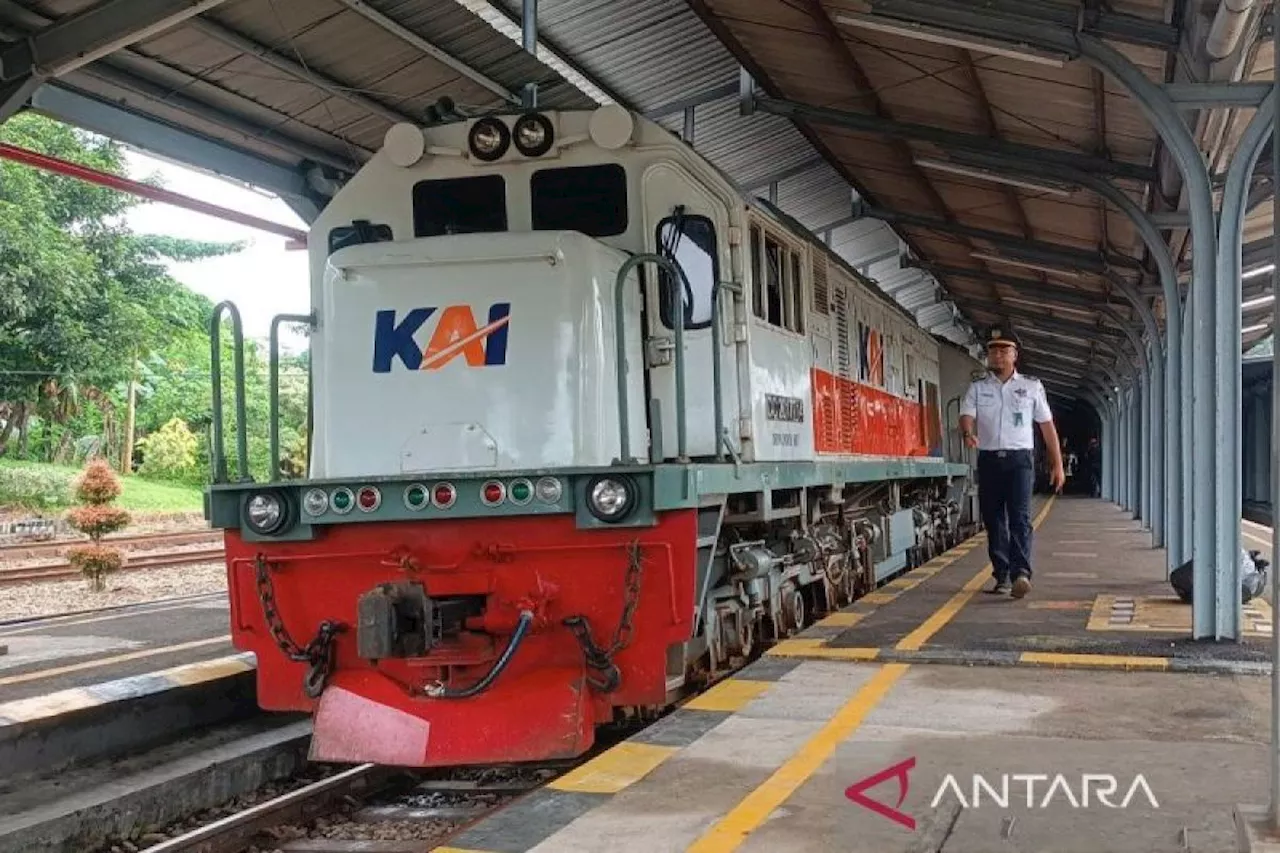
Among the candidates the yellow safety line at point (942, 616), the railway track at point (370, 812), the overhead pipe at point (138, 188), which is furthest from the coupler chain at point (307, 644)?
the overhead pipe at point (138, 188)

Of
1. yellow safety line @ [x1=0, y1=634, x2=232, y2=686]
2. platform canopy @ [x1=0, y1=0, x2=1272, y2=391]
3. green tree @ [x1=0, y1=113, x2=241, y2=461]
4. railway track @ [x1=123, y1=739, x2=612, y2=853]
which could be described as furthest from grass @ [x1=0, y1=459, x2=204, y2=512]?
railway track @ [x1=123, y1=739, x2=612, y2=853]

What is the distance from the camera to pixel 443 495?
5.40m

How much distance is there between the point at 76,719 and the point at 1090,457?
143ft

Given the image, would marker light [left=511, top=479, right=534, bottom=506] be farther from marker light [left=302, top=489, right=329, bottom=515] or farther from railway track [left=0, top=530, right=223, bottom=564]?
railway track [left=0, top=530, right=223, bottom=564]

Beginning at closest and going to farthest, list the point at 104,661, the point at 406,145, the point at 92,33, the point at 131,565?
the point at 406,145 < the point at 92,33 < the point at 104,661 < the point at 131,565

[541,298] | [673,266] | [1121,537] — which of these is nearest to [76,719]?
[541,298]

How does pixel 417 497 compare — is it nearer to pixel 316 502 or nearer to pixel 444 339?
pixel 316 502

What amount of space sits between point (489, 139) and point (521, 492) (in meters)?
2.04

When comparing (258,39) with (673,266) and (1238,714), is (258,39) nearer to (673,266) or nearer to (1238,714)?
(673,266)

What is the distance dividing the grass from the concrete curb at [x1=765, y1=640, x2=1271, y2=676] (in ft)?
69.9

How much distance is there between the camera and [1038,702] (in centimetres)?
521

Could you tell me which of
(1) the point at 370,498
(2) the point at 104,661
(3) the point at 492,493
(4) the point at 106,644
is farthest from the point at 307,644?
(4) the point at 106,644

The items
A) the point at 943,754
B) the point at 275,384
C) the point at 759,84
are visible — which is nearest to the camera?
the point at 943,754

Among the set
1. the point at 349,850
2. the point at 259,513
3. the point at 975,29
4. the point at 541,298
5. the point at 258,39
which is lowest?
the point at 349,850
